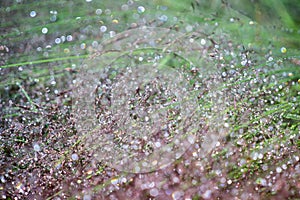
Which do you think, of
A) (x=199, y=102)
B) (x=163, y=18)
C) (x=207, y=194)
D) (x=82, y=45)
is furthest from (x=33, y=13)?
(x=207, y=194)

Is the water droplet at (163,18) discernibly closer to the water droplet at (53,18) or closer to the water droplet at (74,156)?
the water droplet at (53,18)

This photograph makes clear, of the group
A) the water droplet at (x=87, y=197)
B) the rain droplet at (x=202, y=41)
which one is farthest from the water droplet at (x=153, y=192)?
the rain droplet at (x=202, y=41)

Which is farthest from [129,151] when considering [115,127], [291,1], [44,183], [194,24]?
[291,1]

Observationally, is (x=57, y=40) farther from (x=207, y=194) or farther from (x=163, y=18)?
(x=207, y=194)

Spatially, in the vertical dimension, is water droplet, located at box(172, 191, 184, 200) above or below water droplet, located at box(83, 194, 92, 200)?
above

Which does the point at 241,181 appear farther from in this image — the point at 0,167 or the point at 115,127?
the point at 0,167

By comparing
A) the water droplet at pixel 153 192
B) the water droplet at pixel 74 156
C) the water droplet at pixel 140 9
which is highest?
the water droplet at pixel 140 9

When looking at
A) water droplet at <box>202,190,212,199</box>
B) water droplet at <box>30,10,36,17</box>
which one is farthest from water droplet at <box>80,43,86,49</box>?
water droplet at <box>202,190,212,199</box>

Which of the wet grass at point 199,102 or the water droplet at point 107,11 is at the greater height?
the water droplet at point 107,11

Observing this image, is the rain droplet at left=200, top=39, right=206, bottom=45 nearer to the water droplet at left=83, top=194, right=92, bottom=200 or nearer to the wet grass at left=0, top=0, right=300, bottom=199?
the wet grass at left=0, top=0, right=300, bottom=199

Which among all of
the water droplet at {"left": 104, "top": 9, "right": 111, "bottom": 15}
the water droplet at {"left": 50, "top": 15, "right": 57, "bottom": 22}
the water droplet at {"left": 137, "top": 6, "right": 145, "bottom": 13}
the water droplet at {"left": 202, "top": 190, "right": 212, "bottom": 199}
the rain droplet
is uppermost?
the water droplet at {"left": 137, "top": 6, "right": 145, "bottom": 13}
